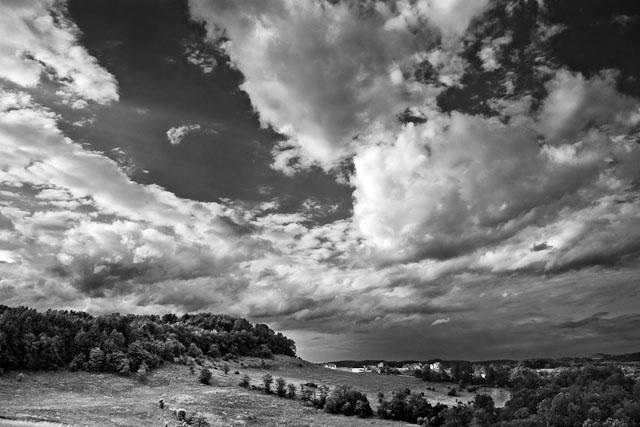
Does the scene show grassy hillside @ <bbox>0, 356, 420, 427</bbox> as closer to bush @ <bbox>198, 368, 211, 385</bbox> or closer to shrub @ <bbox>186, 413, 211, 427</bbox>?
shrub @ <bbox>186, 413, 211, 427</bbox>

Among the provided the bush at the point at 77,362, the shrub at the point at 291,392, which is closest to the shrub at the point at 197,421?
the bush at the point at 77,362

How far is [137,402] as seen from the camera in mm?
124062

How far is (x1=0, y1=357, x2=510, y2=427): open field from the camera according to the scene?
317 ft

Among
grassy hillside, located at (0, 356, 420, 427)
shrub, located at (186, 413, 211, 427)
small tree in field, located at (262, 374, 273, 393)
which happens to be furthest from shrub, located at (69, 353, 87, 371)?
small tree in field, located at (262, 374, 273, 393)

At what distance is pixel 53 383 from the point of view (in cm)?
13338

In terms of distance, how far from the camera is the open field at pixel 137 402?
3799 inches

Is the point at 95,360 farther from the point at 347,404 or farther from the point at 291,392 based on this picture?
the point at 347,404

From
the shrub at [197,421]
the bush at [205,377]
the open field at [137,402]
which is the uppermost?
the bush at [205,377]

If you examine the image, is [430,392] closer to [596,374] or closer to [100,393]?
[596,374]

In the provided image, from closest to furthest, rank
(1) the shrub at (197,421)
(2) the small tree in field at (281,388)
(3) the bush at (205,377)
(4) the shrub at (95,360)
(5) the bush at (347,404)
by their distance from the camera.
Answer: (1) the shrub at (197,421) → (5) the bush at (347,404) → (4) the shrub at (95,360) → (2) the small tree in field at (281,388) → (3) the bush at (205,377)

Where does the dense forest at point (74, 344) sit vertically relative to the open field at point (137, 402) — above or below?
above

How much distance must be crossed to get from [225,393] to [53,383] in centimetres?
4513

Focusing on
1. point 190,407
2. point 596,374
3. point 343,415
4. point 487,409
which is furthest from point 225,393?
point 596,374

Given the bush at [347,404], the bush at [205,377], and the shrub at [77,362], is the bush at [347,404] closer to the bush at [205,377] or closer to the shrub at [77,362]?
the bush at [205,377]
